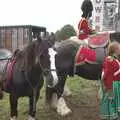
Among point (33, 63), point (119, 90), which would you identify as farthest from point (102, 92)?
point (33, 63)

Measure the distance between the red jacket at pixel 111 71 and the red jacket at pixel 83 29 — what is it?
364 centimetres

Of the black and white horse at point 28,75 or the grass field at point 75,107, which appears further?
the grass field at point 75,107

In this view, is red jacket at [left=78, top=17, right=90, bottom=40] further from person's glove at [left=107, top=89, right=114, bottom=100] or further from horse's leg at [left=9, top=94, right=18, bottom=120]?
person's glove at [left=107, top=89, right=114, bottom=100]

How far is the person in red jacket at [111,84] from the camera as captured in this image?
7793mm

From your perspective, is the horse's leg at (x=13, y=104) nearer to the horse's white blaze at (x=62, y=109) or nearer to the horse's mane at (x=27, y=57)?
the horse's mane at (x=27, y=57)

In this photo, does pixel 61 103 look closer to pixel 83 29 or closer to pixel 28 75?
pixel 83 29

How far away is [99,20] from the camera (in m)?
17.3

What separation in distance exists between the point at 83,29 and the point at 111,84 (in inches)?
153

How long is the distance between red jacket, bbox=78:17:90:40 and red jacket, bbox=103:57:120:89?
3.64 m

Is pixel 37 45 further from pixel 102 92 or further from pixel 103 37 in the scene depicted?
pixel 103 37

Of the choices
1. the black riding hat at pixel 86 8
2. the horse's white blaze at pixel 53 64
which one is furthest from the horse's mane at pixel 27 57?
the black riding hat at pixel 86 8

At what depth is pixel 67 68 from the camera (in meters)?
11.1

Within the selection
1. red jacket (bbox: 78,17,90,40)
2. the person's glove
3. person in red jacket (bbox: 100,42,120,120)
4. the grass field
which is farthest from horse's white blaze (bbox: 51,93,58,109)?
the person's glove

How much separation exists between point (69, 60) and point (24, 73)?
2418mm
